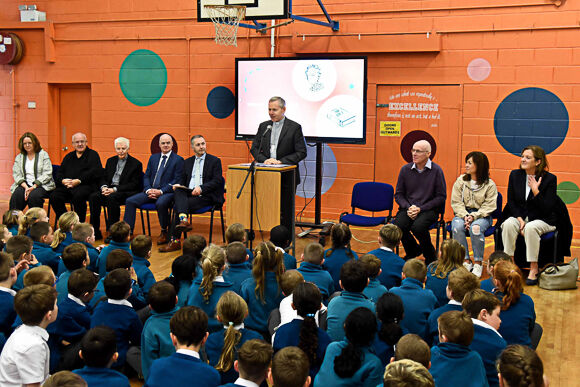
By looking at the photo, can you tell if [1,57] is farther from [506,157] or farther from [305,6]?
[506,157]

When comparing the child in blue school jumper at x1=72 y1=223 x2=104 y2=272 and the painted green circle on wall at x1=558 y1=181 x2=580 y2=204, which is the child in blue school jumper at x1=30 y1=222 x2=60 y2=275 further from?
the painted green circle on wall at x1=558 y1=181 x2=580 y2=204

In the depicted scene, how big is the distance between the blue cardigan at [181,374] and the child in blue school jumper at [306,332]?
51 cm

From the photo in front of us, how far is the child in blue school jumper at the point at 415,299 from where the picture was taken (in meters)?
3.17

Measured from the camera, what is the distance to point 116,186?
6.75 metres

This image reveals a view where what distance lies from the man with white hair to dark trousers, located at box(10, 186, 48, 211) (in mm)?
3900

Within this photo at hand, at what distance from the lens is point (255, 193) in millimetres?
5535

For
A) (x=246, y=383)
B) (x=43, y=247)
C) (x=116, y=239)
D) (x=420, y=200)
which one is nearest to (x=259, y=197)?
(x=420, y=200)

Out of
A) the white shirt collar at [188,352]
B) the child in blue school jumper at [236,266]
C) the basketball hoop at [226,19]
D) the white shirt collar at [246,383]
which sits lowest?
the white shirt collar at [246,383]

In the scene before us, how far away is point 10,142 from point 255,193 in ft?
16.0

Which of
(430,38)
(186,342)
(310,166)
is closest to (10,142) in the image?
(310,166)

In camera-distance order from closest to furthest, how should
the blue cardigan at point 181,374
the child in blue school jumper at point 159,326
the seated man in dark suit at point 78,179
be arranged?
the blue cardigan at point 181,374 < the child in blue school jumper at point 159,326 < the seated man in dark suit at point 78,179

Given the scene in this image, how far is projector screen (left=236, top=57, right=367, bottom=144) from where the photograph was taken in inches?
262

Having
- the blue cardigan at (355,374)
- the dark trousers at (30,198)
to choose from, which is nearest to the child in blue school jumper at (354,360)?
the blue cardigan at (355,374)

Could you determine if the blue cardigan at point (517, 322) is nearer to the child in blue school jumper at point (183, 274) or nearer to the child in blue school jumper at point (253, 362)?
the child in blue school jumper at point (253, 362)
